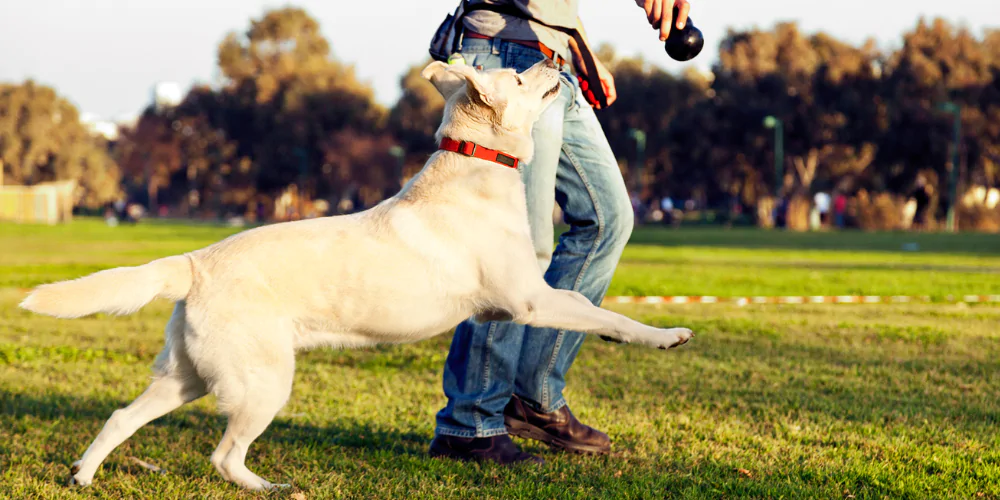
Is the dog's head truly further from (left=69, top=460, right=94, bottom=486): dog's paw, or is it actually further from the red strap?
(left=69, top=460, right=94, bottom=486): dog's paw

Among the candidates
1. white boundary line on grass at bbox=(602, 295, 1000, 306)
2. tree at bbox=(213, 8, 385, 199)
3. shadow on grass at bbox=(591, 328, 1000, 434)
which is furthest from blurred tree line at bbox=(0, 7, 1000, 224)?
shadow on grass at bbox=(591, 328, 1000, 434)

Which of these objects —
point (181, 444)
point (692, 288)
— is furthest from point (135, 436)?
point (692, 288)

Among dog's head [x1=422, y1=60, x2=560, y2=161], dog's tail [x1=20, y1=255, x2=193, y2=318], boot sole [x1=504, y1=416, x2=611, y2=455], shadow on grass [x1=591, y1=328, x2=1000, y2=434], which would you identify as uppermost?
dog's head [x1=422, y1=60, x2=560, y2=161]

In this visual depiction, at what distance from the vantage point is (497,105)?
3.91 meters

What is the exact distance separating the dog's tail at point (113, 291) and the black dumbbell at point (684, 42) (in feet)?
7.38

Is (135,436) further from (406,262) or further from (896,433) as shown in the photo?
(896,433)

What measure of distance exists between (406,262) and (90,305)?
1114 millimetres

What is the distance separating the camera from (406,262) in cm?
372

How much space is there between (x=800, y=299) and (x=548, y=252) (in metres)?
7.57

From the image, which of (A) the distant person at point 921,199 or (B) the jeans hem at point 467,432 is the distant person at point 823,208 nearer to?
(A) the distant person at point 921,199

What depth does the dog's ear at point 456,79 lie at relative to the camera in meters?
3.80

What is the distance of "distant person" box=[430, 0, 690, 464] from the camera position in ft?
14.2

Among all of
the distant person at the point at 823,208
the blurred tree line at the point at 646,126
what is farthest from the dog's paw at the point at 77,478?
the distant person at the point at 823,208

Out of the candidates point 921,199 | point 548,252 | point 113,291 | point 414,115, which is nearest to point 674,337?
point 548,252
